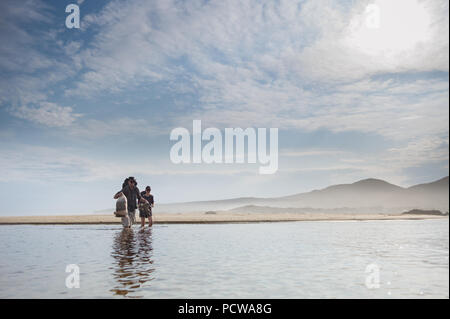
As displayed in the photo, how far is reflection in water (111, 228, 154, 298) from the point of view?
811 centimetres

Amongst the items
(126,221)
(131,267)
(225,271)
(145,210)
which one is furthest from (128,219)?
(225,271)

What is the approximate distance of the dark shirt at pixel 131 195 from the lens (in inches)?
909

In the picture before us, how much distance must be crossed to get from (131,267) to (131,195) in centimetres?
1323

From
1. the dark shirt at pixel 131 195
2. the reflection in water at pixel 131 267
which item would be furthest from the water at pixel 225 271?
the dark shirt at pixel 131 195

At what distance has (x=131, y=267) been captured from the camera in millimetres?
10391

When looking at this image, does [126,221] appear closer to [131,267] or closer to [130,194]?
[130,194]

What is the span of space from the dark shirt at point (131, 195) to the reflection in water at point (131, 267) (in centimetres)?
755

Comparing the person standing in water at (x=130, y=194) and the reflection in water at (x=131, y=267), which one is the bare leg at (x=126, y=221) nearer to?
the person standing in water at (x=130, y=194)

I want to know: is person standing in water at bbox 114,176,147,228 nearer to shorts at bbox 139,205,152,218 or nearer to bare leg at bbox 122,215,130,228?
bare leg at bbox 122,215,130,228

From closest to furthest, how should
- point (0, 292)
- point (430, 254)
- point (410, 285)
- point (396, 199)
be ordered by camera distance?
point (0, 292), point (410, 285), point (430, 254), point (396, 199)
